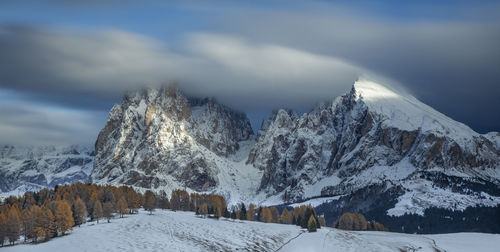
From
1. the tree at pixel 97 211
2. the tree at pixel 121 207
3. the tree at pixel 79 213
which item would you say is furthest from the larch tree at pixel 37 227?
the tree at pixel 121 207

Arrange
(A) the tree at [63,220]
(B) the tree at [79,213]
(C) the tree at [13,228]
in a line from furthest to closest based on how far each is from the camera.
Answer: (B) the tree at [79,213]
(A) the tree at [63,220]
(C) the tree at [13,228]

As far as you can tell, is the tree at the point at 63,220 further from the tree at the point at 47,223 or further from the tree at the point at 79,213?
the tree at the point at 79,213

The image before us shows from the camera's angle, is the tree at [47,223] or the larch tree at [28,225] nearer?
the tree at [47,223]

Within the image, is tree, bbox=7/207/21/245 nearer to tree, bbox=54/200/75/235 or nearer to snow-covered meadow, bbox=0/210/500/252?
snow-covered meadow, bbox=0/210/500/252

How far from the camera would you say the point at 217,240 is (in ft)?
436

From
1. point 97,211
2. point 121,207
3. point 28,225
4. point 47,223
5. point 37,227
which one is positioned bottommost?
point 37,227

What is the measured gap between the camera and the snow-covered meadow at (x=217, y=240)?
117 metres

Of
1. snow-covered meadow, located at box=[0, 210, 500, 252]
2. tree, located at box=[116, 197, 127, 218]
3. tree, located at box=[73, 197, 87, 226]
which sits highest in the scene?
tree, located at box=[116, 197, 127, 218]

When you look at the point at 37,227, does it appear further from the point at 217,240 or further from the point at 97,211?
the point at 217,240

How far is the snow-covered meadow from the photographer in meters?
117

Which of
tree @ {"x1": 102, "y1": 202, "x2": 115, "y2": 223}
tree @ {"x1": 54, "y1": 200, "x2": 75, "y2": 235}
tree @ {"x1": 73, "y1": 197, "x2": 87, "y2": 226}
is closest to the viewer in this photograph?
tree @ {"x1": 54, "y1": 200, "x2": 75, "y2": 235}

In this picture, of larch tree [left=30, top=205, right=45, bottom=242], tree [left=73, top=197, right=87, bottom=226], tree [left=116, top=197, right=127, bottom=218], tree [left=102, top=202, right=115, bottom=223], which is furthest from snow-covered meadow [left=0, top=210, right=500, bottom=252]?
tree [left=116, top=197, right=127, bottom=218]

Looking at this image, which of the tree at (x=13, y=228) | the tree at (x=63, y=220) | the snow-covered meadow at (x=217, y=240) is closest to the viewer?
the snow-covered meadow at (x=217, y=240)

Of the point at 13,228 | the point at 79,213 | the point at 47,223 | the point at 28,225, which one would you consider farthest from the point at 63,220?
the point at 79,213
